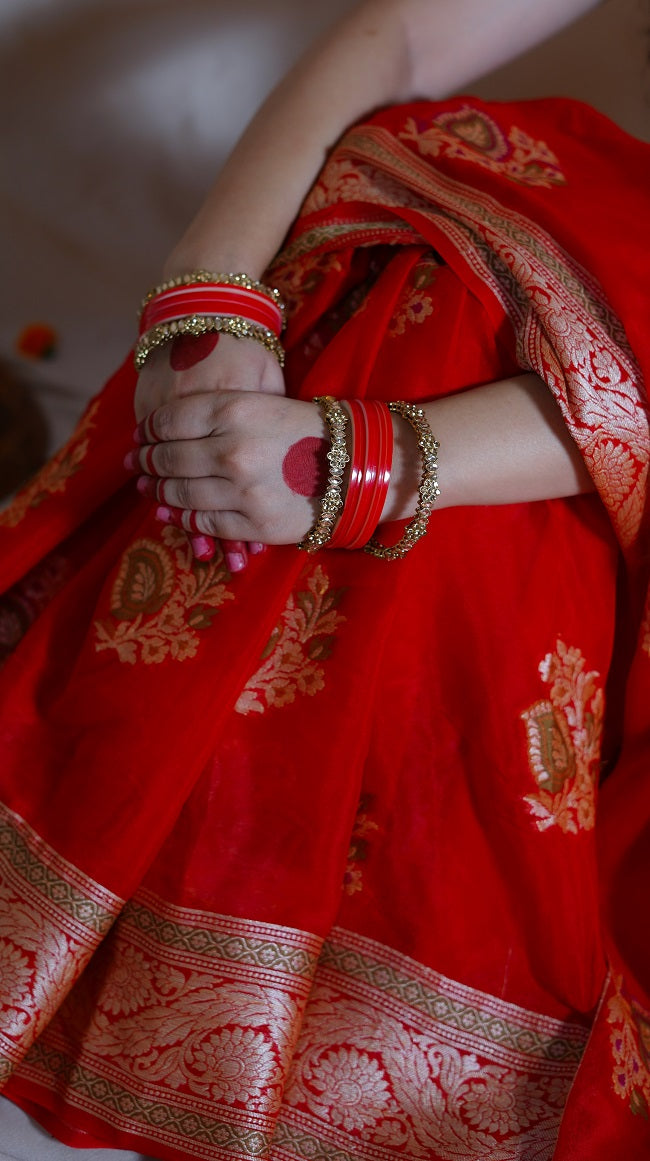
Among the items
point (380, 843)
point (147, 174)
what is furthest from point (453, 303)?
point (147, 174)

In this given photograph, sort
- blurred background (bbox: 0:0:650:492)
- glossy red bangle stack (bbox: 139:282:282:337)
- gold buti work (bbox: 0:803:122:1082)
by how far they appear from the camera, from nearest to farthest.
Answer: gold buti work (bbox: 0:803:122:1082), glossy red bangle stack (bbox: 139:282:282:337), blurred background (bbox: 0:0:650:492)

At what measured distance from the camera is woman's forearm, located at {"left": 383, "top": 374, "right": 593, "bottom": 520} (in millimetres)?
651

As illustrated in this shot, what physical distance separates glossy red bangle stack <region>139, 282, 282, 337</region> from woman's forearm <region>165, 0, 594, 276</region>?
38mm

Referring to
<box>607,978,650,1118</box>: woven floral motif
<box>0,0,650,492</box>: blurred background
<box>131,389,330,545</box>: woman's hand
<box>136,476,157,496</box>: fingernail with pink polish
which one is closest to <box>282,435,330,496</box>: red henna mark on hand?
<box>131,389,330,545</box>: woman's hand

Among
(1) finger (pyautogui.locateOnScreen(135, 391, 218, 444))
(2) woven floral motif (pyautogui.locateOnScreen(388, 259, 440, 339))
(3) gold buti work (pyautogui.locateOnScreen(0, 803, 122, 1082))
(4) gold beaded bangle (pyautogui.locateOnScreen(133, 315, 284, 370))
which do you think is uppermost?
(2) woven floral motif (pyautogui.locateOnScreen(388, 259, 440, 339))

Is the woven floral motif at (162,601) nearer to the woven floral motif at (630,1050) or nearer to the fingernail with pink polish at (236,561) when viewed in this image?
the fingernail with pink polish at (236,561)

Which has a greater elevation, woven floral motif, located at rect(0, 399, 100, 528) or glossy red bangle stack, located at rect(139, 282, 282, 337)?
glossy red bangle stack, located at rect(139, 282, 282, 337)

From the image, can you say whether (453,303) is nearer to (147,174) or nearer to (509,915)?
(509,915)

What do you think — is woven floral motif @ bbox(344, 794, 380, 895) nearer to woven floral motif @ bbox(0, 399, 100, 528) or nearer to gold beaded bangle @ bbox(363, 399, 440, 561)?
gold beaded bangle @ bbox(363, 399, 440, 561)

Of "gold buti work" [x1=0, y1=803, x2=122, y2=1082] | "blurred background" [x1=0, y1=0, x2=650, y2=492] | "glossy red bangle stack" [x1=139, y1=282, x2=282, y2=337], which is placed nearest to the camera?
"gold buti work" [x1=0, y1=803, x2=122, y2=1082]

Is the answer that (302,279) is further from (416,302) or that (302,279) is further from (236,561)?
(236,561)

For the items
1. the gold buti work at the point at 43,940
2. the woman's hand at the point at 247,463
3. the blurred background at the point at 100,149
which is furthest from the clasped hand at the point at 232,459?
the blurred background at the point at 100,149

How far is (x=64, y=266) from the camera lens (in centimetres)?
146

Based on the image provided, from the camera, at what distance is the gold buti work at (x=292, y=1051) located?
0.62 meters
